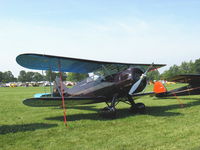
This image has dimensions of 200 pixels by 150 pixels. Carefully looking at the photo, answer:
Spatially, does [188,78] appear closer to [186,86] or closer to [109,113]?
[186,86]

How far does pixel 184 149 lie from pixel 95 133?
2.46m

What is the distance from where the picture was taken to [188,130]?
5.53 meters

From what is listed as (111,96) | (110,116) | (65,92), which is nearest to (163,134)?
(110,116)

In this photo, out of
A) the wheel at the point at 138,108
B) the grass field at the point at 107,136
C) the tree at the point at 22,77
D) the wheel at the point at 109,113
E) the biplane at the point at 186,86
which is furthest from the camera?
the tree at the point at 22,77

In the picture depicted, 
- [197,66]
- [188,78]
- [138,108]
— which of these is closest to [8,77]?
[197,66]

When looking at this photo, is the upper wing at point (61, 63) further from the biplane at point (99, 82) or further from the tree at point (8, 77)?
the tree at point (8, 77)

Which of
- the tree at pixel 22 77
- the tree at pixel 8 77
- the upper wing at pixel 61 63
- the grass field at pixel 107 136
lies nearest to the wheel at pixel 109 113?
the grass field at pixel 107 136

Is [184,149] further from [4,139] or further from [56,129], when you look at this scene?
[4,139]

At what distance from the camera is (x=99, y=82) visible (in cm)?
891

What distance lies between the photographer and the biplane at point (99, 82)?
7.62 m

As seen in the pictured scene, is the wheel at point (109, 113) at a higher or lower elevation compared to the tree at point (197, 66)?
Answer: lower

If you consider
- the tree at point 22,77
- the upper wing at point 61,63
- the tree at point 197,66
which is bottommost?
the upper wing at point 61,63

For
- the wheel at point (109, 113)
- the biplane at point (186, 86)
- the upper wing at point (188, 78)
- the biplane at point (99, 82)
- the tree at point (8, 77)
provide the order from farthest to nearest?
the tree at point (8, 77), the biplane at point (186, 86), the upper wing at point (188, 78), the wheel at point (109, 113), the biplane at point (99, 82)

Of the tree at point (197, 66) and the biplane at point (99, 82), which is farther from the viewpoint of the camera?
the tree at point (197, 66)
